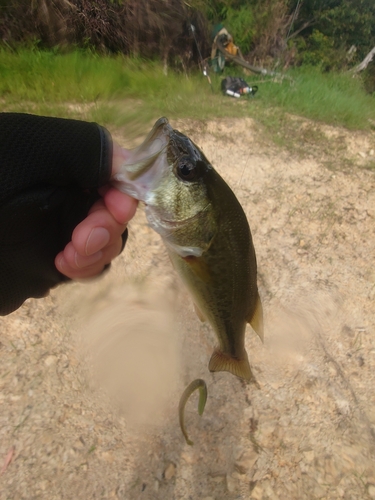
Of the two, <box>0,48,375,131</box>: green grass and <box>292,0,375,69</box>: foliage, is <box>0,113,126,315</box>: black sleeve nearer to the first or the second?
<box>0,48,375,131</box>: green grass

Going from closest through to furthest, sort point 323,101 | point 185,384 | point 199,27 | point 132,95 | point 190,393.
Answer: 1. point 190,393
2. point 185,384
3. point 132,95
4. point 323,101
5. point 199,27

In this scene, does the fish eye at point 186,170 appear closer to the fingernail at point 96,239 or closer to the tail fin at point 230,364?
the fingernail at point 96,239

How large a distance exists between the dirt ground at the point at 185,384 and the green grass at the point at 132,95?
1.84 m

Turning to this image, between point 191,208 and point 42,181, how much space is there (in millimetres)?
648

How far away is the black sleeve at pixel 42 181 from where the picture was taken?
56.1 inches

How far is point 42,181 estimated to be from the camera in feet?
4.89

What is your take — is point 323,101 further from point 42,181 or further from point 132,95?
point 42,181

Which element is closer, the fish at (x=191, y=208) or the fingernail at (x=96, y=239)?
the fish at (x=191, y=208)

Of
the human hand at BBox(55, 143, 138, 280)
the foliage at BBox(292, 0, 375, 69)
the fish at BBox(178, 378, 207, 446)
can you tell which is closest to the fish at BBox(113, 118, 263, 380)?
the human hand at BBox(55, 143, 138, 280)

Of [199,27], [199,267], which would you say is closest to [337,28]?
[199,27]

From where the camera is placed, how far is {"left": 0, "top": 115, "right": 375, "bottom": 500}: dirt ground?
2.24 metres

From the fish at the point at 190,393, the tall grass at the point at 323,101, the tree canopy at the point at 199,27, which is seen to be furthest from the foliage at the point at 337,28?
the fish at the point at 190,393

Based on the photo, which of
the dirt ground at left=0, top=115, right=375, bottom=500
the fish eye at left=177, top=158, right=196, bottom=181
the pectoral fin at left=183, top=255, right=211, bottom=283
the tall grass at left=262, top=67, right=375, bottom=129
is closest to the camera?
the fish eye at left=177, top=158, right=196, bottom=181

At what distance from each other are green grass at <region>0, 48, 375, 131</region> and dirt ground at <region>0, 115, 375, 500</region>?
72.3 inches
